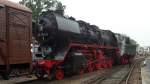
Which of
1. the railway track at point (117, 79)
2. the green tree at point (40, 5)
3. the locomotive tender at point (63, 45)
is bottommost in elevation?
the railway track at point (117, 79)

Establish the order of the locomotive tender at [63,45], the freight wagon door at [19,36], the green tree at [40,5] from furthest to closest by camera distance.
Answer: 1. the green tree at [40,5]
2. the locomotive tender at [63,45]
3. the freight wagon door at [19,36]

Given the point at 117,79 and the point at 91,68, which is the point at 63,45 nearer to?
the point at 117,79

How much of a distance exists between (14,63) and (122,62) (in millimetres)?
23121

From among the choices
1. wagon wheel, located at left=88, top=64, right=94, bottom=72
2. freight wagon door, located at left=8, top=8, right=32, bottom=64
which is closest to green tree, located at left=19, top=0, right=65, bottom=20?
wagon wheel, located at left=88, top=64, right=94, bottom=72

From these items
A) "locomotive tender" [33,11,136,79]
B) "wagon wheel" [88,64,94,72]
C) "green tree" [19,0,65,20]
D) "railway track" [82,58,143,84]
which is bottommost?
"railway track" [82,58,143,84]

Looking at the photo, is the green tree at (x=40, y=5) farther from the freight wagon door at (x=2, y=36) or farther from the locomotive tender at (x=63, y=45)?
the freight wagon door at (x=2, y=36)

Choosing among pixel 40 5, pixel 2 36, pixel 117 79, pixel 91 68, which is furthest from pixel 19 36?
pixel 40 5

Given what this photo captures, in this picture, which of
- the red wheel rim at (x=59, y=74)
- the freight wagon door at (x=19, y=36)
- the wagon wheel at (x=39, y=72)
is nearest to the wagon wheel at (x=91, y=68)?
the red wheel rim at (x=59, y=74)

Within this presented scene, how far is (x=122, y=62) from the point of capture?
35.8m

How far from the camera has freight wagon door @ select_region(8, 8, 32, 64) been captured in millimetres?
13695

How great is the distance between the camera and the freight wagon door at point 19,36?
13695 millimetres

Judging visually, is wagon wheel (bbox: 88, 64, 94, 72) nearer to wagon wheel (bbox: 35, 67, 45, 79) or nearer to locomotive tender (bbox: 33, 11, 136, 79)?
locomotive tender (bbox: 33, 11, 136, 79)

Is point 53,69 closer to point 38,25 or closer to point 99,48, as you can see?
point 38,25

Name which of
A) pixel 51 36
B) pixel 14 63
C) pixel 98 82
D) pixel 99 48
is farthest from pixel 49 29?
pixel 99 48
